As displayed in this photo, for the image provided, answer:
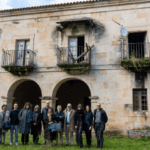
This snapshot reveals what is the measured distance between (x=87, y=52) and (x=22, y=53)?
438 cm

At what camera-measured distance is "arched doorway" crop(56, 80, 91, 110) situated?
1533 centimetres

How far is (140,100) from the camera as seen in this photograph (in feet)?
34.7

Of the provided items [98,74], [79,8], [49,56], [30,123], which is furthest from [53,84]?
[79,8]

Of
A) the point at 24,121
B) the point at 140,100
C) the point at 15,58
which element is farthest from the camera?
the point at 15,58

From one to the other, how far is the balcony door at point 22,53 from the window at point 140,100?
6.92 meters

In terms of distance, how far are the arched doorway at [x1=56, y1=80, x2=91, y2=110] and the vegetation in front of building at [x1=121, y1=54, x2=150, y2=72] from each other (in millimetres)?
5381

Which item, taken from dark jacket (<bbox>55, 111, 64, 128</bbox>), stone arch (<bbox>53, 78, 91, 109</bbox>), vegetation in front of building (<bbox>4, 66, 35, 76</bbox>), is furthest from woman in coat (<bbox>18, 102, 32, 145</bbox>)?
stone arch (<bbox>53, 78, 91, 109</bbox>)

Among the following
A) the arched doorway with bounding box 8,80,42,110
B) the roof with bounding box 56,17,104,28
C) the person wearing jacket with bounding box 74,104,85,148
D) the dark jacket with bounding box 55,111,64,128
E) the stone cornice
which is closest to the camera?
the person wearing jacket with bounding box 74,104,85,148

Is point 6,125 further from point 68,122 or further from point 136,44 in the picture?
point 136,44

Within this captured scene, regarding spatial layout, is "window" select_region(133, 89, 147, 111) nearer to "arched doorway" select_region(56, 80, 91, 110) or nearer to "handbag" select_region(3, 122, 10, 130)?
"arched doorway" select_region(56, 80, 91, 110)

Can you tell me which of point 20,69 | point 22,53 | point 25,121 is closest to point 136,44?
point 20,69

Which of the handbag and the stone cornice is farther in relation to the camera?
the stone cornice

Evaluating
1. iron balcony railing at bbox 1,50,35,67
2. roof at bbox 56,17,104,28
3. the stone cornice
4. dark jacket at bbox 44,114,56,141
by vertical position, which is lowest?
dark jacket at bbox 44,114,56,141

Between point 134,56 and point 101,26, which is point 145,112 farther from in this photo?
point 101,26
